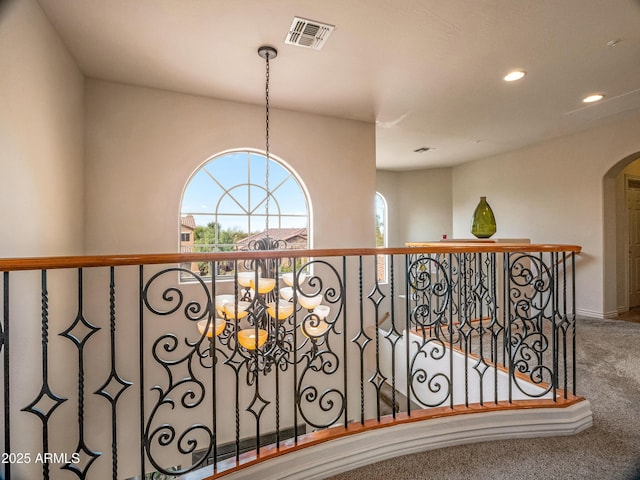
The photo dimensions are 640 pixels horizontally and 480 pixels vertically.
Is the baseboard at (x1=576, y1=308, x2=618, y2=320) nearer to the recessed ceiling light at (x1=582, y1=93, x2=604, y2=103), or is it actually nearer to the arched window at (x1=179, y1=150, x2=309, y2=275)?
the recessed ceiling light at (x1=582, y1=93, x2=604, y2=103)

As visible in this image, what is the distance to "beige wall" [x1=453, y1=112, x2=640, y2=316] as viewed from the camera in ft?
13.5

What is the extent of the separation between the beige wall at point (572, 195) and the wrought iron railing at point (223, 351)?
113 centimetres

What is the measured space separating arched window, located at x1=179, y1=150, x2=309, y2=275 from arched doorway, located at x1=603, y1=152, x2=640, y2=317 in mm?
3961

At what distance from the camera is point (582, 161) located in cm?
435

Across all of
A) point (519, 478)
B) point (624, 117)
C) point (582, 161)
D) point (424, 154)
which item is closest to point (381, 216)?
point (424, 154)

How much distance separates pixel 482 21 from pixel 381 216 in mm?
4739

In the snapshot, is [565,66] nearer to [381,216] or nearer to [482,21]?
[482,21]

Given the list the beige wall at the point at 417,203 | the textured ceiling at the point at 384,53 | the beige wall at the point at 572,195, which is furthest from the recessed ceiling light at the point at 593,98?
the beige wall at the point at 417,203

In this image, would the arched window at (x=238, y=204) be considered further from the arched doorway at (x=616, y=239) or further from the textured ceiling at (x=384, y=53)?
the arched doorway at (x=616, y=239)

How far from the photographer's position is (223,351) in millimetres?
2955

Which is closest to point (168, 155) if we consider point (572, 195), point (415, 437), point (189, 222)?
point (189, 222)

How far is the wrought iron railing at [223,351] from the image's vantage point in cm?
137

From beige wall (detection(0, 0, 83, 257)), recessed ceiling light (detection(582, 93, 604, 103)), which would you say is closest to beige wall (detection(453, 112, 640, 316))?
recessed ceiling light (detection(582, 93, 604, 103))

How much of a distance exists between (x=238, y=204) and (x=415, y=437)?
2759 mm
